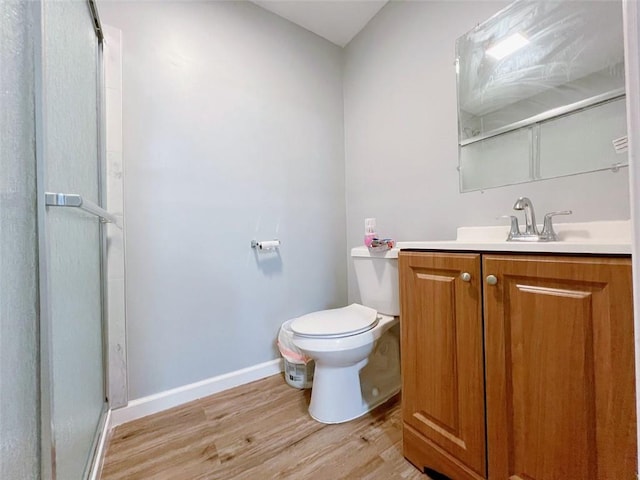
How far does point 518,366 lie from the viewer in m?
0.69

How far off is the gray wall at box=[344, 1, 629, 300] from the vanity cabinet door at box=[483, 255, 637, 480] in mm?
530

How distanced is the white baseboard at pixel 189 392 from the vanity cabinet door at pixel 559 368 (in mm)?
1213

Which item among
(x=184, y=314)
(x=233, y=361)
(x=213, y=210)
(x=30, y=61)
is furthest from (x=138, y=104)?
(x=233, y=361)

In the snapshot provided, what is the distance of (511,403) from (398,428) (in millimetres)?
633

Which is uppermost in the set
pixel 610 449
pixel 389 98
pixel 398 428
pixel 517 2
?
pixel 517 2

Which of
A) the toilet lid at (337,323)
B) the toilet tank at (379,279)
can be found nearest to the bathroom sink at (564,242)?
the toilet tank at (379,279)

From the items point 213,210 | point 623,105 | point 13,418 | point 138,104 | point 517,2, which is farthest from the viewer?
point 213,210

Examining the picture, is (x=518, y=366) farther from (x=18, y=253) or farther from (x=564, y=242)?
(x=18, y=253)

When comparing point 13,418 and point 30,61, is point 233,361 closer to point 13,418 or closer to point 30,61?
point 13,418

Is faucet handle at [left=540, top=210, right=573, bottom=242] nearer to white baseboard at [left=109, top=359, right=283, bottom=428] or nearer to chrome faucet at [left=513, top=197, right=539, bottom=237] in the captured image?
chrome faucet at [left=513, top=197, right=539, bottom=237]

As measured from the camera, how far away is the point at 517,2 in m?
1.11

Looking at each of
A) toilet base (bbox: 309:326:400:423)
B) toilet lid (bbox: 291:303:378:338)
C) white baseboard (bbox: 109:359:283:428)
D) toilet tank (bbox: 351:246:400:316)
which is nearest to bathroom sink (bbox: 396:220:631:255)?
toilet tank (bbox: 351:246:400:316)

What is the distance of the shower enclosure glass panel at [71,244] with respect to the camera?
62 cm

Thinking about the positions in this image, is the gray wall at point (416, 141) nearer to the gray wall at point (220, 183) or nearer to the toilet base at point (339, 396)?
the gray wall at point (220, 183)
